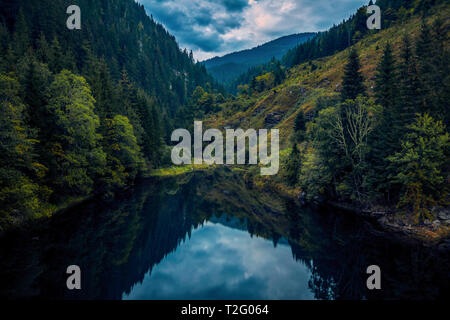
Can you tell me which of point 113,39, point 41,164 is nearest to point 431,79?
point 41,164

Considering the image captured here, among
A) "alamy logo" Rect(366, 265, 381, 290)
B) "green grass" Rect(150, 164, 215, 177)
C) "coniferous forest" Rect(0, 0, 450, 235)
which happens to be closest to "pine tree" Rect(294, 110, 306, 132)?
"coniferous forest" Rect(0, 0, 450, 235)

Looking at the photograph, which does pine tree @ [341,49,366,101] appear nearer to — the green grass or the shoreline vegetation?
the shoreline vegetation

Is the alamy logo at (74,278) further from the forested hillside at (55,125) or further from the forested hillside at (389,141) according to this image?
the forested hillside at (389,141)

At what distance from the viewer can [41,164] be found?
27.4 m

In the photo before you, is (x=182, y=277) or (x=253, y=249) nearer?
(x=182, y=277)

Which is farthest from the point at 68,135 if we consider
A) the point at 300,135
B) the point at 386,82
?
the point at 300,135

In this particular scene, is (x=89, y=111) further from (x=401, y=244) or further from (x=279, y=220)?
(x=401, y=244)

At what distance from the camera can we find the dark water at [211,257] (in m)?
15.7

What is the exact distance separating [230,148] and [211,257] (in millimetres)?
79758

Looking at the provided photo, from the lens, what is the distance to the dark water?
15.7 m

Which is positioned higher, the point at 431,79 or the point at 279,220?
the point at 431,79

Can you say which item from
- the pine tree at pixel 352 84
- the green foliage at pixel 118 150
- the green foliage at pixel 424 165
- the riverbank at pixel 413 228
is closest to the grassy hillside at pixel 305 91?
the pine tree at pixel 352 84

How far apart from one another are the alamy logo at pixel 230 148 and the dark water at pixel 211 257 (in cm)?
3019

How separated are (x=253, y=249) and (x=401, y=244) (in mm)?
13952
